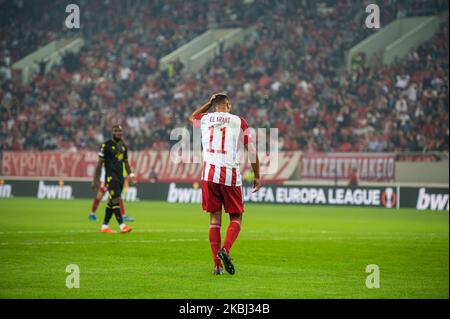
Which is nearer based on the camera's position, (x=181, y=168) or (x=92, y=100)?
(x=181, y=168)

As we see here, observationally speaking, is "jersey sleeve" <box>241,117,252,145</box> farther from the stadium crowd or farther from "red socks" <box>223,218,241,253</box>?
the stadium crowd

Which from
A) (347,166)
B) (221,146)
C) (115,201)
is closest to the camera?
(221,146)

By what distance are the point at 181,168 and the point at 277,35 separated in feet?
30.7

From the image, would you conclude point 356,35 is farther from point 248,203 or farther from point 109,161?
point 109,161

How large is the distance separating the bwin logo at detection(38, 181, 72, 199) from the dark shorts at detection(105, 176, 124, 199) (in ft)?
68.9

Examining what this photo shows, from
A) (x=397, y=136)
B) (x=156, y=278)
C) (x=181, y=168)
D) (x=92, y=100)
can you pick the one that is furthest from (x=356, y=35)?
(x=156, y=278)

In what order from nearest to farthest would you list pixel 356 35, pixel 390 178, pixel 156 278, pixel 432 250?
pixel 156 278, pixel 432 250, pixel 390 178, pixel 356 35

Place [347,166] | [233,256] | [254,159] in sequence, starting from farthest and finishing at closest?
1. [347,166]
2. [233,256]
3. [254,159]

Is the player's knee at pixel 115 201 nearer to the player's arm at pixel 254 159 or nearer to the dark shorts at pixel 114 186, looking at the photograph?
the dark shorts at pixel 114 186

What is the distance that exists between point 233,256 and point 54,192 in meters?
26.6

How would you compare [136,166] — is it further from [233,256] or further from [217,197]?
[217,197]

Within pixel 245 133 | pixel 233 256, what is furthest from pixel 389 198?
pixel 245 133

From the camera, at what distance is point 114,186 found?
64.5 ft
